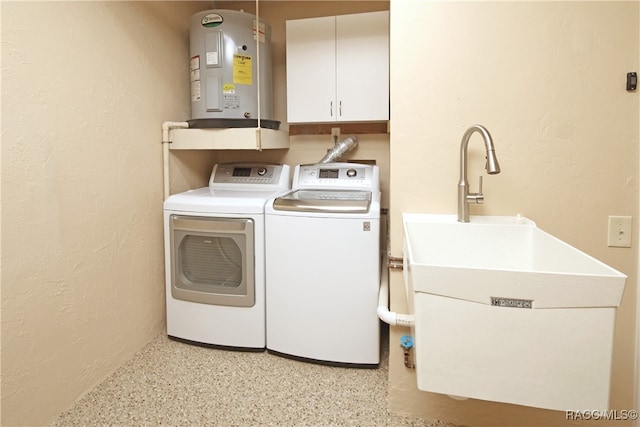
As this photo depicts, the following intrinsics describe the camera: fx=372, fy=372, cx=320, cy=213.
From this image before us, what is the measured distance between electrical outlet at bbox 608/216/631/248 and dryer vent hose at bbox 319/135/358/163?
1531mm

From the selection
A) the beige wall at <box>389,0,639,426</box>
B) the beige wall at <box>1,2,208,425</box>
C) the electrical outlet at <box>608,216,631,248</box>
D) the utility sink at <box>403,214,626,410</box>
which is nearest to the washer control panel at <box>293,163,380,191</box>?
the beige wall at <box>389,0,639,426</box>

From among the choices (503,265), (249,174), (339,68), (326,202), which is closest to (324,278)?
(326,202)

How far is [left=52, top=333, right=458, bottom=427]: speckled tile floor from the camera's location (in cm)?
162

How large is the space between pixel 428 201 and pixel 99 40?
1.72 m

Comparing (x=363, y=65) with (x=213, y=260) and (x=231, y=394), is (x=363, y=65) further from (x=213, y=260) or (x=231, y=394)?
(x=231, y=394)

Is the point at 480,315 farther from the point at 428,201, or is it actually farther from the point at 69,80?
the point at 69,80

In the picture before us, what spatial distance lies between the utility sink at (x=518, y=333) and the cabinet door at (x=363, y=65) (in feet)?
5.22

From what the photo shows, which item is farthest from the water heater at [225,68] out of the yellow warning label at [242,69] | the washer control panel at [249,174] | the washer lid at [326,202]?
the washer lid at [326,202]

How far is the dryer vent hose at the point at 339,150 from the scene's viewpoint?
2526mm

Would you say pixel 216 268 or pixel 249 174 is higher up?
pixel 249 174

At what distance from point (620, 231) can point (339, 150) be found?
62.4 inches

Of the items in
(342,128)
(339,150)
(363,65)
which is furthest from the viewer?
(342,128)

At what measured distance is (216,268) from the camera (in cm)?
218

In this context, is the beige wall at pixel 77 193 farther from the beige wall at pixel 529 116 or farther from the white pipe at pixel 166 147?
the beige wall at pixel 529 116
